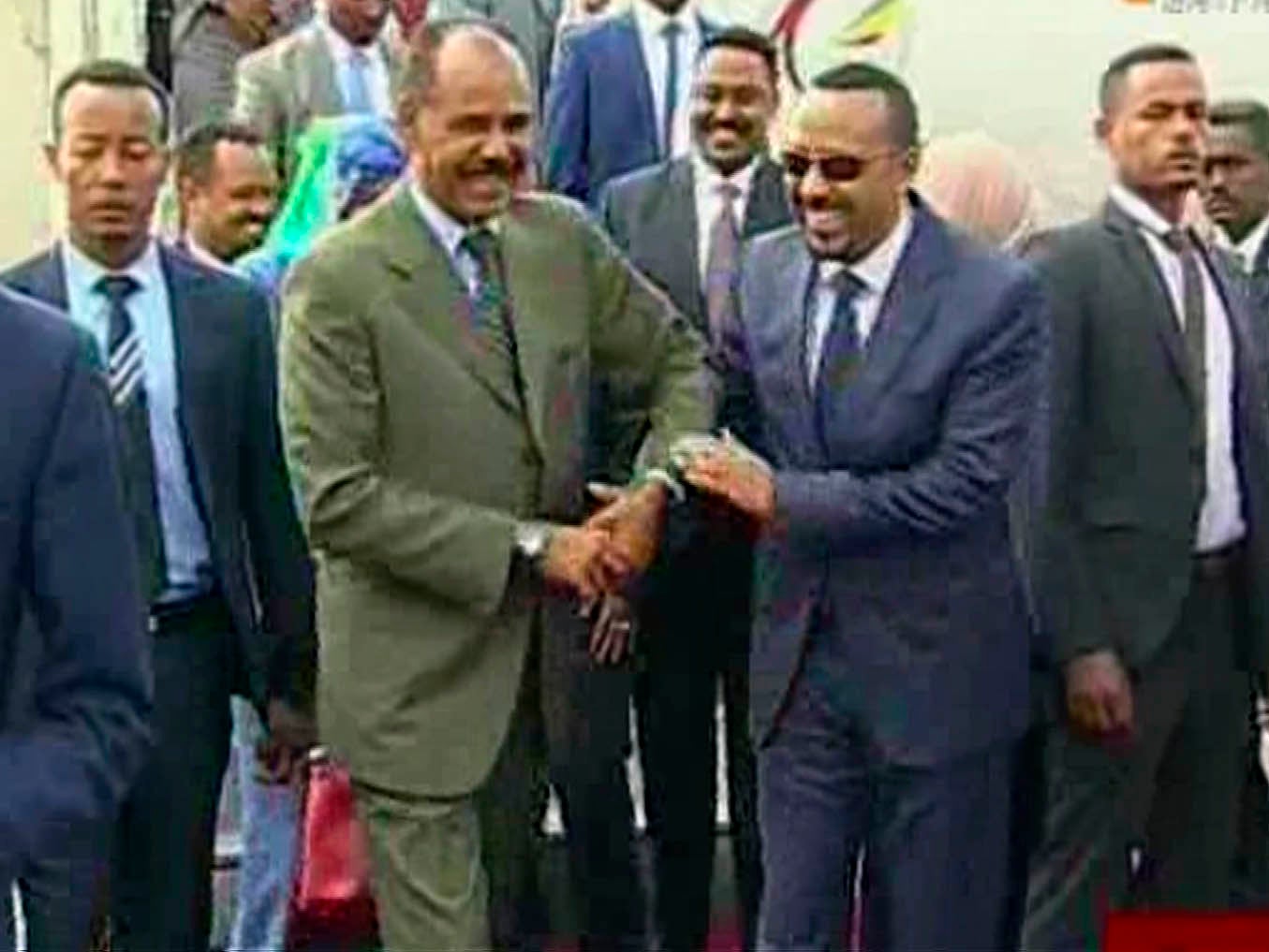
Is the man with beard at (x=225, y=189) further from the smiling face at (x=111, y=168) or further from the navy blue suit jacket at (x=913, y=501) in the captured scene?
the navy blue suit jacket at (x=913, y=501)

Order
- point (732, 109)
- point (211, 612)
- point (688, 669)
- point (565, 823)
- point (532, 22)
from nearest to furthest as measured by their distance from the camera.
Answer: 1. point (211, 612)
2. point (565, 823)
3. point (688, 669)
4. point (732, 109)
5. point (532, 22)

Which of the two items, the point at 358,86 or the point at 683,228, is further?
Result: the point at 358,86

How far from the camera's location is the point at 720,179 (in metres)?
7.45

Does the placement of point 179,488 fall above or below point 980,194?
below

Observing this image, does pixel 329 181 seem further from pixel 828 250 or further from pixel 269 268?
pixel 828 250

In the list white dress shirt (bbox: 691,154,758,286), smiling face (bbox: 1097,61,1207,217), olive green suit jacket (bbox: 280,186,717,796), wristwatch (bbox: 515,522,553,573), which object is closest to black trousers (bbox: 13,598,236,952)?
olive green suit jacket (bbox: 280,186,717,796)

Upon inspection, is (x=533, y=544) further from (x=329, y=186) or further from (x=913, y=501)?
(x=329, y=186)

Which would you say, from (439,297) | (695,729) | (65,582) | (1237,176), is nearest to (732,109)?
(695,729)

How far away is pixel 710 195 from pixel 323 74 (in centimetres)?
180

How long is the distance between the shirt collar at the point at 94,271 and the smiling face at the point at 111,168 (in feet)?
0.05

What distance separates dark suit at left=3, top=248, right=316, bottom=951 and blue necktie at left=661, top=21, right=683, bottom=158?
267 cm

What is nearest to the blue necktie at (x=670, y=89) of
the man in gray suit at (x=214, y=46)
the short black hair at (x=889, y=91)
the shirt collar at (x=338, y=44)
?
the shirt collar at (x=338, y=44)

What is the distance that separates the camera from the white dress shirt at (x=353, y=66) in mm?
8844

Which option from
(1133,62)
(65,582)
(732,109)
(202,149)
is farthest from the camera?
(202,149)
